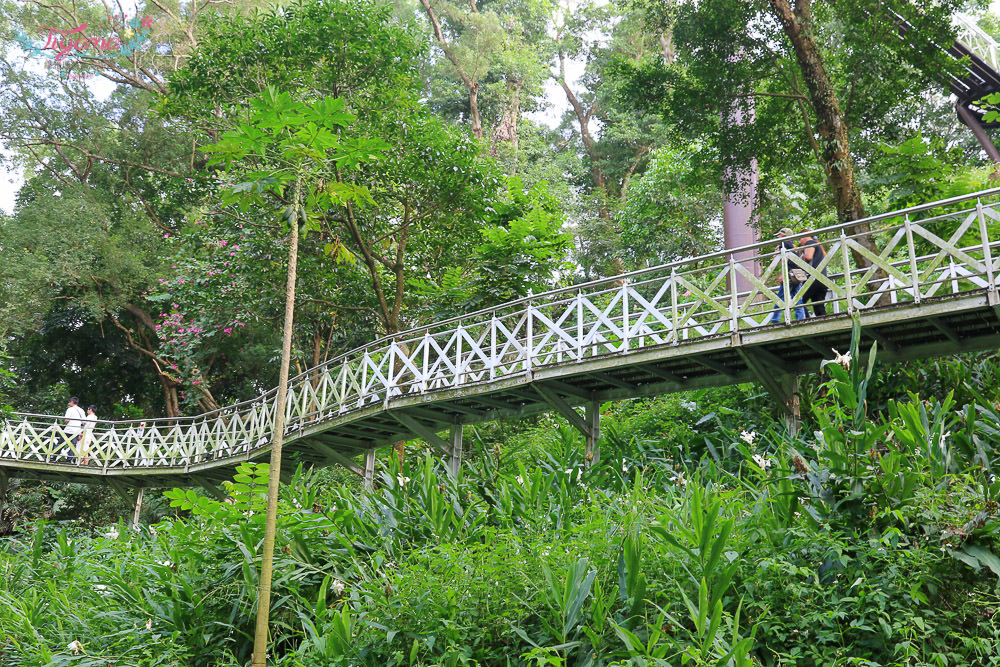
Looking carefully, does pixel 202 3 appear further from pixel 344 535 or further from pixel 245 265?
pixel 344 535

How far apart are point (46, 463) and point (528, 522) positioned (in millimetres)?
14454

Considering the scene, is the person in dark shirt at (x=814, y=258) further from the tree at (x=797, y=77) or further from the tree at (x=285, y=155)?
the tree at (x=285, y=155)

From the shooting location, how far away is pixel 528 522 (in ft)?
25.2

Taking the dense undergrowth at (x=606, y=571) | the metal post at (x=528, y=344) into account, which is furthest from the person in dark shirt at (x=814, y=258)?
the metal post at (x=528, y=344)

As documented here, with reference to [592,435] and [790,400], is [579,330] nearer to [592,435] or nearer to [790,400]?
[592,435]

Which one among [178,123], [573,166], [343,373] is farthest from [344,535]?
[573,166]

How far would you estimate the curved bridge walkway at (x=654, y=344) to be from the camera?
8234 mm

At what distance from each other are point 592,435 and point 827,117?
17.9 feet

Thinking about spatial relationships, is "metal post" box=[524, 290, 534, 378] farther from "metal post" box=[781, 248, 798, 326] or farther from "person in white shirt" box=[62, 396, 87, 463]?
"person in white shirt" box=[62, 396, 87, 463]

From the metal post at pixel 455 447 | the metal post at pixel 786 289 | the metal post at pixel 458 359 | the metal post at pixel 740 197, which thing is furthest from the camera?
the metal post at pixel 740 197

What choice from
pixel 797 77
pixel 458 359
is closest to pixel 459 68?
pixel 797 77

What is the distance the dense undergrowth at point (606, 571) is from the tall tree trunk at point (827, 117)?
3840mm

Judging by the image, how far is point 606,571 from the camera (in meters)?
6.32

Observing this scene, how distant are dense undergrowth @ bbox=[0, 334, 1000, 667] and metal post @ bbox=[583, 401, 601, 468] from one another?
1146 mm
